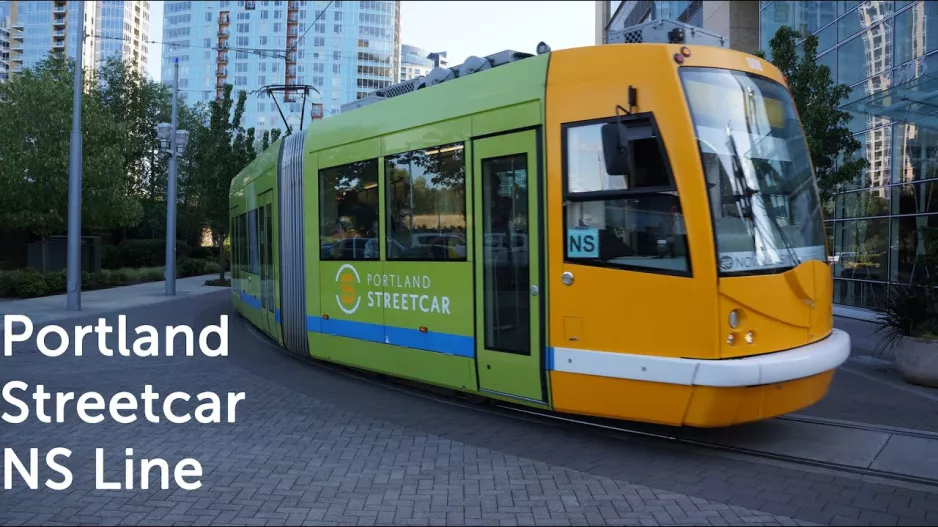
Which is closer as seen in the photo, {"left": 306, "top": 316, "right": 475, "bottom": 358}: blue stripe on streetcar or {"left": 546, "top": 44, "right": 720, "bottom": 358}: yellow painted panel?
{"left": 546, "top": 44, "right": 720, "bottom": 358}: yellow painted panel

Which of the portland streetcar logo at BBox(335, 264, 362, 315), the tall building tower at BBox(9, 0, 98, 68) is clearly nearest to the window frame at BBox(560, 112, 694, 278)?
the portland streetcar logo at BBox(335, 264, 362, 315)

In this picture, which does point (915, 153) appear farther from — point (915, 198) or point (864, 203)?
point (864, 203)

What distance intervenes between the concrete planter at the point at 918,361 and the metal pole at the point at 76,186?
17.9 metres

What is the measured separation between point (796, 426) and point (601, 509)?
3.05m

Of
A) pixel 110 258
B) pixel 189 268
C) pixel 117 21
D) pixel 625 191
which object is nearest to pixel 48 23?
pixel 117 21

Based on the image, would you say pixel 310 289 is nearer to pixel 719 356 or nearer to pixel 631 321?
pixel 631 321

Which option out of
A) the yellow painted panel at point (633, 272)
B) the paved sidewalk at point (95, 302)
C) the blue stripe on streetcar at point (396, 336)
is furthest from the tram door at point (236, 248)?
the yellow painted panel at point (633, 272)

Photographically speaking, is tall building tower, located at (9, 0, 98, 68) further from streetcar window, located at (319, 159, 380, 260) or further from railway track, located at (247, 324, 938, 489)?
railway track, located at (247, 324, 938, 489)

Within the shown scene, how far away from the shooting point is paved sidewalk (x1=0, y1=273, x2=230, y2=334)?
17.9m

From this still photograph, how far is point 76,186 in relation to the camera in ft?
60.6

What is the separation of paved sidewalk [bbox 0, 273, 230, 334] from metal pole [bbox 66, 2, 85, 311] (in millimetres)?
616

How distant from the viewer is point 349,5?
11569 centimetres

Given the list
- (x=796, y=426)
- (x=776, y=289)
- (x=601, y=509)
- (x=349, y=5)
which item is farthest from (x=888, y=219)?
(x=349, y=5)

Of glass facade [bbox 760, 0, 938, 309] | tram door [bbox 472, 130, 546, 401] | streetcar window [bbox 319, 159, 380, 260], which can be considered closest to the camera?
tram door [bbox 472, 130, 546, 401]
